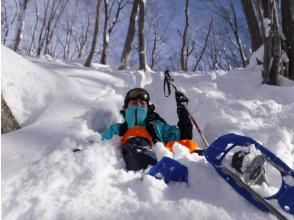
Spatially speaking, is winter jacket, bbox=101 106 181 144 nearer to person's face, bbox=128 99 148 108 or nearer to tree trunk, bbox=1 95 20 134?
person's face, bbox=128 99 148 108

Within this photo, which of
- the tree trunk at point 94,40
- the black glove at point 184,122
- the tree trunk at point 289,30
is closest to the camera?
the black glove at point 184,122

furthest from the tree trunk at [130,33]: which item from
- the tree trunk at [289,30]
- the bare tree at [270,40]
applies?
the bare tree at [270,40]

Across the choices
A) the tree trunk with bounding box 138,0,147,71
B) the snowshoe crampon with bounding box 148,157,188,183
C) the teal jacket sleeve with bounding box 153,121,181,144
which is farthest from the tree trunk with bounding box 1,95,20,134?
the tree trunk with bounding box 138,0,147,71

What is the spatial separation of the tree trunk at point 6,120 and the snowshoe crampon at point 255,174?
2567mm

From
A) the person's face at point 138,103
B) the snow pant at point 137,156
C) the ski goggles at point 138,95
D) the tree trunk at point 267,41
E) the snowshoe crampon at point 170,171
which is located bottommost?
the snow pant at point 137,156

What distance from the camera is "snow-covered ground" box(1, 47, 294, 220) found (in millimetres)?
2336

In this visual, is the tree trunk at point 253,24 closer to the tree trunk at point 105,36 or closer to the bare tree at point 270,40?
the bare tree at point 270,40

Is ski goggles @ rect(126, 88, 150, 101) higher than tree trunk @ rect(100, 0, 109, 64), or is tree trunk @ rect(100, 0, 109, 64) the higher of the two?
tree trunk @ rect(100, 0, 109, 64)

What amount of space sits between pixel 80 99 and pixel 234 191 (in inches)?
144

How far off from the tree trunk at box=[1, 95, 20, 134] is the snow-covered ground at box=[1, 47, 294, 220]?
12 cm

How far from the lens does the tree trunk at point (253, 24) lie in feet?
22.1

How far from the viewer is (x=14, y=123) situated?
434 cm

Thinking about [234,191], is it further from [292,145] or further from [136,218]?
[292,145]

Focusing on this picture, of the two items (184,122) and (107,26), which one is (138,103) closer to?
(184,122)
